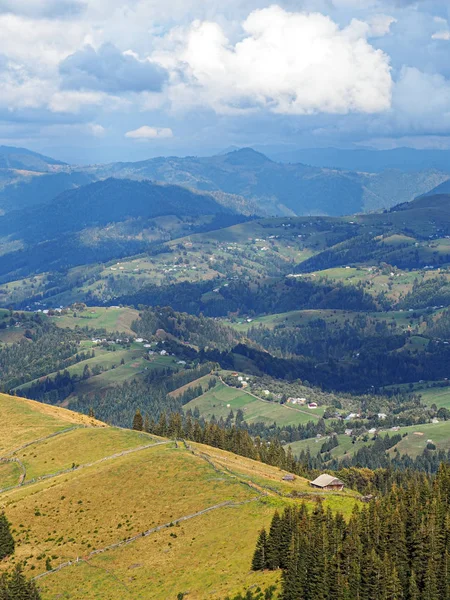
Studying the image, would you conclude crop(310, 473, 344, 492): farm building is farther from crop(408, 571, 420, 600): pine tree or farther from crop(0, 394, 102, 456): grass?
crop(408, 571, 420, 600): pine tree

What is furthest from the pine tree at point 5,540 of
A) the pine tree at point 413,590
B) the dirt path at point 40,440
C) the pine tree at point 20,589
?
the pine tree at point 413,590

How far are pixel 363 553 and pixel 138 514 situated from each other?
39.4 metres

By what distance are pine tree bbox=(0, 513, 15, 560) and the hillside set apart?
1.59m

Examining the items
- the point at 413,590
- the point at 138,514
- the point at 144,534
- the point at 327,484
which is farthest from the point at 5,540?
the point at 327,484

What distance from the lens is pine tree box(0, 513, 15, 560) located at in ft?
373

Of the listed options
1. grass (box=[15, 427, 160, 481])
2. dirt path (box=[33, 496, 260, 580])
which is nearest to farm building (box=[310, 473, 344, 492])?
grass (box=[15, 427, 160, 481])

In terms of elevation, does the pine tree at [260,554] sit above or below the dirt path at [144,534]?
above

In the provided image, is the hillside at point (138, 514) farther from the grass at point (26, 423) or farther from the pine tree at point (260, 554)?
the grass at point (26, 423)

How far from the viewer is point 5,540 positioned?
114562 mm

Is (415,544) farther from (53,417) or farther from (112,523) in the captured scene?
(53,417)

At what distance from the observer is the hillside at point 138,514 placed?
10056 cm

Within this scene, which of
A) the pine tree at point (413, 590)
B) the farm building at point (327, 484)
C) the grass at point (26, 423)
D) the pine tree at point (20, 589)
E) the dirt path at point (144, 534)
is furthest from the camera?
the grass at point (26, 423)

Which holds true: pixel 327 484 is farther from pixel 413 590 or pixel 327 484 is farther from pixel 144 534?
pixel 413 590

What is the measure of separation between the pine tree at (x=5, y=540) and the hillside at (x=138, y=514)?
1586 mm
